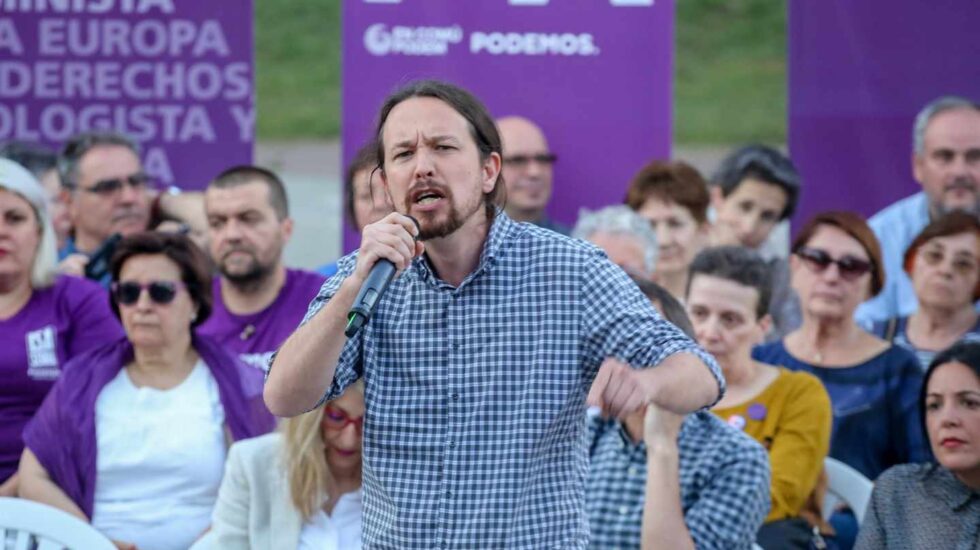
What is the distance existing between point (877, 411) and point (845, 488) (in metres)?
0.33

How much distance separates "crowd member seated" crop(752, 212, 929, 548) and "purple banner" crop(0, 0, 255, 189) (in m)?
2.83

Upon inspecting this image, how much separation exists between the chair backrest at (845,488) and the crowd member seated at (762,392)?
150 mm

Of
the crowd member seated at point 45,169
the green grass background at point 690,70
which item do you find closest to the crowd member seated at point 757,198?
the crowd member seated at point 45,169

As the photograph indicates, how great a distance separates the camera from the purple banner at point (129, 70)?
7.09 m

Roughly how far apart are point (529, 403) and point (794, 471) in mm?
1959

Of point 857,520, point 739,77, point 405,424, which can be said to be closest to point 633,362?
point 405,424

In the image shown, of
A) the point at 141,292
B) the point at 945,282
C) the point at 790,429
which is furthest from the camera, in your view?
the point at 945,282

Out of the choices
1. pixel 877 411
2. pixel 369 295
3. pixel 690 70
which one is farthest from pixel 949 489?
pixel 690 70

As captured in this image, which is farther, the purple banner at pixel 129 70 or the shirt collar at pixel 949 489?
the purple banner at pixel 129 70

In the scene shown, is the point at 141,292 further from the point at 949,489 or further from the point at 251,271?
the point at 949,489

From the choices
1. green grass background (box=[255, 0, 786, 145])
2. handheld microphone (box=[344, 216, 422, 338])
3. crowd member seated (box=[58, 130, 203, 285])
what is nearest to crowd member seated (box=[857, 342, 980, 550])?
handheld microphone (box=[344, 216, 422, 338])

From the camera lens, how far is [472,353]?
10.2ft

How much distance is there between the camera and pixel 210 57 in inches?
281

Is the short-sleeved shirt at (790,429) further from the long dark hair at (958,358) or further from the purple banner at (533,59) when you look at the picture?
the purple banner at (533,59)
